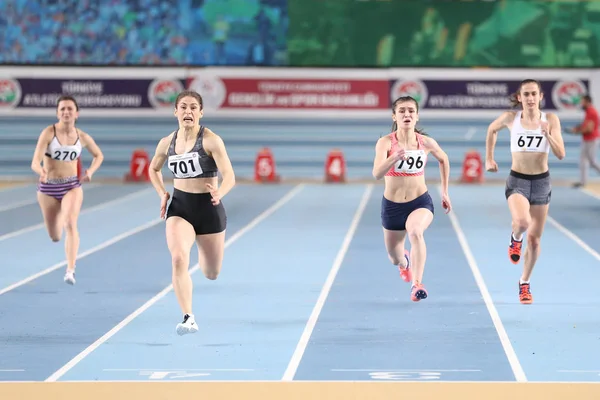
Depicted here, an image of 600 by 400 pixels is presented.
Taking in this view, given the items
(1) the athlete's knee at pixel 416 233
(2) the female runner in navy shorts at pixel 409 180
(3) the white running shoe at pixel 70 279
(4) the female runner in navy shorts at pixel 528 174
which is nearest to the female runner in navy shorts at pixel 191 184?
(2) the female runner in navy shorts at pixel 409 180

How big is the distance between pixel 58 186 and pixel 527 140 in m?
4.82

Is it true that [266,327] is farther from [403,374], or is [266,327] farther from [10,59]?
[10,59]

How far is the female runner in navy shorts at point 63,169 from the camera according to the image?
1238 cm

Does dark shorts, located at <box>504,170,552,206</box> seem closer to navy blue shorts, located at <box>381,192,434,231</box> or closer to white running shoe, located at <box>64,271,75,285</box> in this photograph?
navy blue shorts, located at <box>381,192,434,231</box>

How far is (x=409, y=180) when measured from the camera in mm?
10703

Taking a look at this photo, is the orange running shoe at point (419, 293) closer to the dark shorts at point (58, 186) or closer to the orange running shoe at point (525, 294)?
the orange running shoe at point (525, 294)

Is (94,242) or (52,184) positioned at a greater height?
(52,184)

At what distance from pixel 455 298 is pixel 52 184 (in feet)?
14.1

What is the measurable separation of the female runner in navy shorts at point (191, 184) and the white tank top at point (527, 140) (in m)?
2.90

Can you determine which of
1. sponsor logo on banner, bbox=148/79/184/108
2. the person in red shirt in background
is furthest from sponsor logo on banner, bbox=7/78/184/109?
the person in red shirt in background

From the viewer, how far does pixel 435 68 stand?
27750 mm

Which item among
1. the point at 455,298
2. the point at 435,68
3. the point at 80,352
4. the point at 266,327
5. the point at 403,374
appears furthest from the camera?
the point at 435,68

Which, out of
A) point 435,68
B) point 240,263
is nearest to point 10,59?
point 435,68

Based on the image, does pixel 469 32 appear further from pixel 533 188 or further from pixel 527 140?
pixel 533 188
